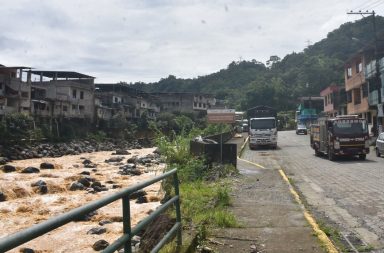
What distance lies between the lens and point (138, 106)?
2913 inches

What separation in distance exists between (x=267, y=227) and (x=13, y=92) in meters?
45.5

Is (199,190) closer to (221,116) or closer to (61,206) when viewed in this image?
(61,206)

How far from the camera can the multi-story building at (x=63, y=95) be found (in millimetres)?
52781

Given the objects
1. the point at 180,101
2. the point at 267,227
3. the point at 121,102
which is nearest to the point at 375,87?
the point at 267,227

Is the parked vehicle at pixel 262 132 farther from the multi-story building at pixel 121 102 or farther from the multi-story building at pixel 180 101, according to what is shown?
the multi-story building at pixel 180 101

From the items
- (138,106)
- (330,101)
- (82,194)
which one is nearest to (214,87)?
(138,106)

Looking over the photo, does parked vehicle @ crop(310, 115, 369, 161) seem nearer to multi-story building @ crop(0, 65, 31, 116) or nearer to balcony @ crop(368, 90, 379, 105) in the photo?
balcony @ crop(368, 90, 379, 105)

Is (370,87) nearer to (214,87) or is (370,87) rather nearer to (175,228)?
(175,228)

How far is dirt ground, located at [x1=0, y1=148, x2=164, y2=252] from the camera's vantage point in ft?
31.2

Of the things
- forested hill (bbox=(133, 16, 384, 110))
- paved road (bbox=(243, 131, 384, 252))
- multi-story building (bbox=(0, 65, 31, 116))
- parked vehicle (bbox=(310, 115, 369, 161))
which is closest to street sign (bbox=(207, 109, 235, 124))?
paved road (bbox=(243, 131, 384, 252))

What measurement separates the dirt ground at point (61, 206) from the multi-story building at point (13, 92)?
18845 millimetres

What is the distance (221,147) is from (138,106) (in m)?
58.1

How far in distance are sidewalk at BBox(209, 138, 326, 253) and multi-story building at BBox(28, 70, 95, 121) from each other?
44355mm

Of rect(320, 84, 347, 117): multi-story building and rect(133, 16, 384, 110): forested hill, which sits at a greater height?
rect(133, 16, 384, 110): forested hill
